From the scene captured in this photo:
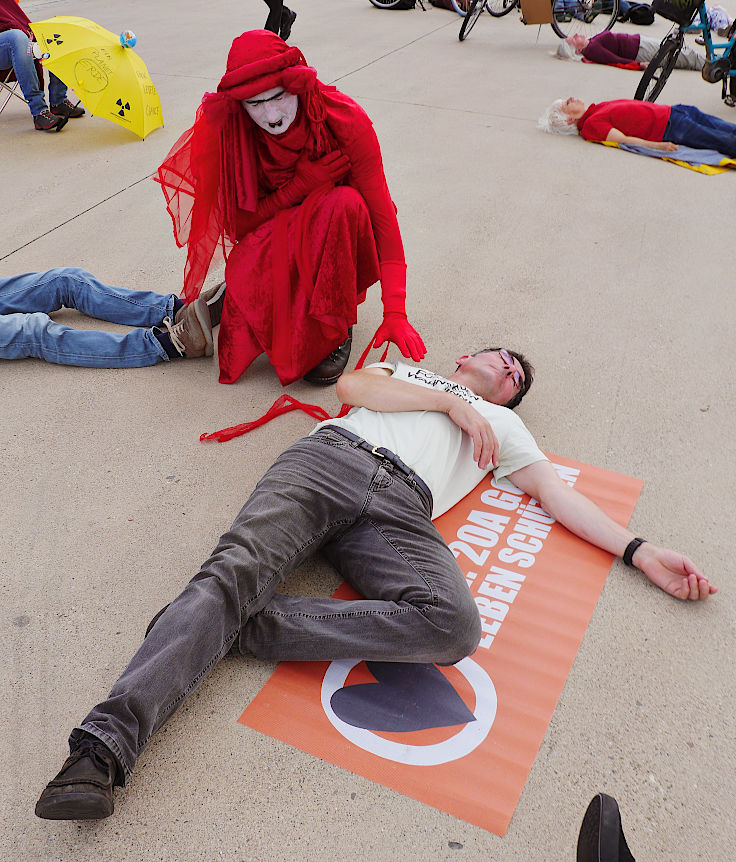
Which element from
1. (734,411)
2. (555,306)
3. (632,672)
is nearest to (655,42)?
(555,306)

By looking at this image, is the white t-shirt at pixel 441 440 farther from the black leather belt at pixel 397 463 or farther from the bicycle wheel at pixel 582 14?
the bicycle wheel at pixel 582 14

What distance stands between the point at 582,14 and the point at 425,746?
8.23 metres

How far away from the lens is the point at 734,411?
2.38 metres

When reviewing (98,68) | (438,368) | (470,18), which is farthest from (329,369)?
(470,18)

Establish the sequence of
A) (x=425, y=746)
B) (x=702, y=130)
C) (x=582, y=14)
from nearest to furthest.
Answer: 1. (x=425, y=746)
2. (x=702, y=130)
3. (x=582, y=14)

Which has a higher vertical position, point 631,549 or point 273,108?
point 273,108

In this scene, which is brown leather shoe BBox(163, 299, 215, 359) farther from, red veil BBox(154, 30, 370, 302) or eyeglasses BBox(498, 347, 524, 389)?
eyeglasses BBox(498, 347, 524, 389)

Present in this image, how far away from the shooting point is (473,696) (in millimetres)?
1481

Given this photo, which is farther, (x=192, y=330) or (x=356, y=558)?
(x=192, y=330)

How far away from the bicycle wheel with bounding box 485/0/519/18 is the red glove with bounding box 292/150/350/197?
7.45 m

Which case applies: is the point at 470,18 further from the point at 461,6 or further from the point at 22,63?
the point at 22,63

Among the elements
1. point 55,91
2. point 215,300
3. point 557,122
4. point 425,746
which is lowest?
point 425,746

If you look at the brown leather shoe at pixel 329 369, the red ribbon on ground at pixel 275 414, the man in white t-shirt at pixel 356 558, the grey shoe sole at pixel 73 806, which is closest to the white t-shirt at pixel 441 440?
the man in white t-shirt at pixel 356 558

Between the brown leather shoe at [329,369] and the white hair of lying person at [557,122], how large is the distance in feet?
10.1
